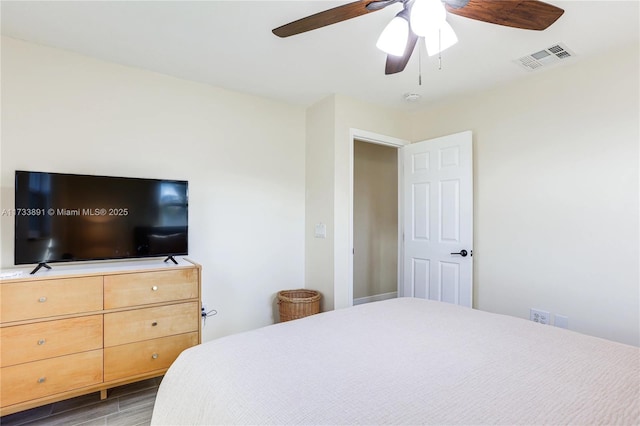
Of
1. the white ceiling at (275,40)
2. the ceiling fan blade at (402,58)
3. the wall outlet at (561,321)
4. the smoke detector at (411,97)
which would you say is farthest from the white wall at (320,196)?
the wall outlet at (561,321)

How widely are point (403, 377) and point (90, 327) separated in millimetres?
1918

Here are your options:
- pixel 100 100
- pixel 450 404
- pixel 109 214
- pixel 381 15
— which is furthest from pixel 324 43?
pixel 450 404

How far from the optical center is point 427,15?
4.41ft

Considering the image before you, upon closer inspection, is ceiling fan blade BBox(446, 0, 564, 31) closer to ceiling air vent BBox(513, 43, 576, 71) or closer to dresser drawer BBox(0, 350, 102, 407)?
ceiling air vent BBox(513, 43, 576, 71)

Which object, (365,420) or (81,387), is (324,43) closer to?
(365,420)

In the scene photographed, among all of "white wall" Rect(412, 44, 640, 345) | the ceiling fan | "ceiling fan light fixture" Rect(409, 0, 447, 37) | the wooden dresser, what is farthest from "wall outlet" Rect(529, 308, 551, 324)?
the wooden dresser

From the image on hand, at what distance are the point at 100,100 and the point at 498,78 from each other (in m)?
3.22

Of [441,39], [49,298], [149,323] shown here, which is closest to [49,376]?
[49,298]

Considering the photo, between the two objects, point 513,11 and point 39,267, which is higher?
point 513,11

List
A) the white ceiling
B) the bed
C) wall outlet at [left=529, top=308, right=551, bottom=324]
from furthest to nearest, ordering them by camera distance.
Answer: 1. wall outlet at [left=529, top=308, right=551, bottom=324]
2. the white ceiling
3. the bed

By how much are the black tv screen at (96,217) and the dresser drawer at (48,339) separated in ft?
1.41

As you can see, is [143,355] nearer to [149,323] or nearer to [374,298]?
[149,323]

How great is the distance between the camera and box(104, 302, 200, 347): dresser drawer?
77.8 inches
